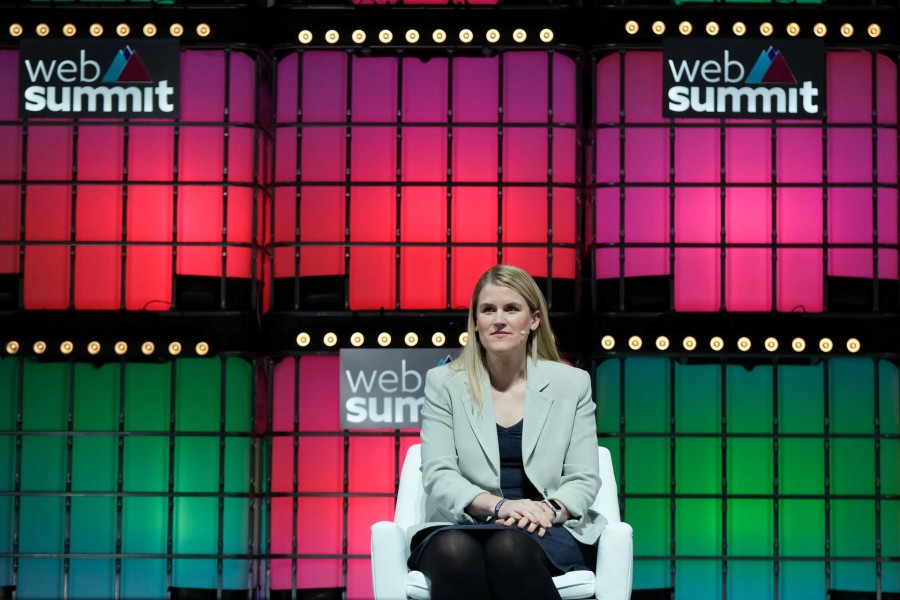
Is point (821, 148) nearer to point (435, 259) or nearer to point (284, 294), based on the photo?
point (435, 259)

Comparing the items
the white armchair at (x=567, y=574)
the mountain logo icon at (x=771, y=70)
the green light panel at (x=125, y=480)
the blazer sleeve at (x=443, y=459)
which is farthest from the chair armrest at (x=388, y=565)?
the mountain logo icon at (x=771, y=70)

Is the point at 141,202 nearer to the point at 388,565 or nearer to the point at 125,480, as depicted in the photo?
the point at 125,480

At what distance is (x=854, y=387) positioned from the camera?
527 cm

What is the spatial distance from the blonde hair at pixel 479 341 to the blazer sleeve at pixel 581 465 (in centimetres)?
15

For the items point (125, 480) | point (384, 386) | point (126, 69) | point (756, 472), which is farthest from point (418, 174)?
point (756, 472)

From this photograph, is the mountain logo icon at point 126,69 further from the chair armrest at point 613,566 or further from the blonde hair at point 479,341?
the chair armrest at point 613,566

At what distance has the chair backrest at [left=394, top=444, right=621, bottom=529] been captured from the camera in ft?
11.6


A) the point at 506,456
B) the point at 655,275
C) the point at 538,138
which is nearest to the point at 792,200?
the point at 655,275

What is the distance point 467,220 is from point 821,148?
1.65 meters

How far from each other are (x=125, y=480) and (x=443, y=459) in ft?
8.12

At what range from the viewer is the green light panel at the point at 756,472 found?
17.0 feet

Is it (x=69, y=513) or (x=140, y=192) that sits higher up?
(x=140, y=192)

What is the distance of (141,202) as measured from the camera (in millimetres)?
5305

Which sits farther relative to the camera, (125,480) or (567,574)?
(125,480)
